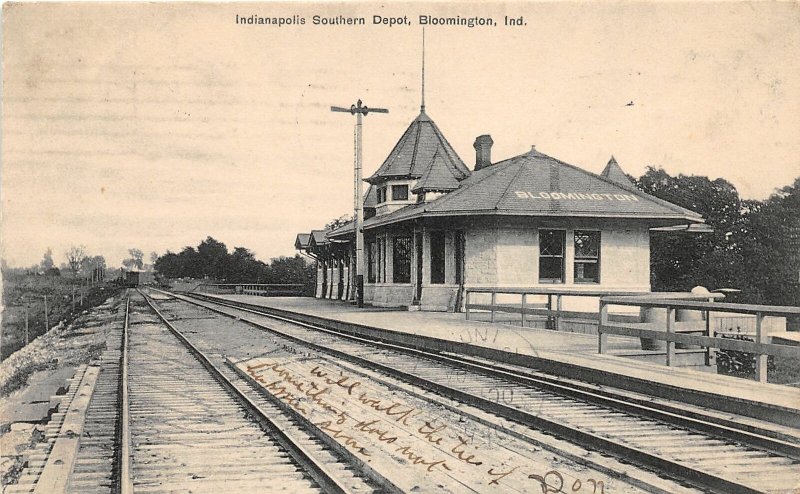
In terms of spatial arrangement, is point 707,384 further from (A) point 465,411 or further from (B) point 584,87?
(B) point 584,87

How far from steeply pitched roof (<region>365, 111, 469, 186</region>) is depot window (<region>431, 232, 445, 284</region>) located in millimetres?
4061

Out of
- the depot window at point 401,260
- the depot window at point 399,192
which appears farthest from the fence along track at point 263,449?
the depot window at point 399,192

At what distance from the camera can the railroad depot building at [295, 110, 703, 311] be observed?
20984mm

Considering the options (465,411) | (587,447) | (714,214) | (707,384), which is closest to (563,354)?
(707,384)

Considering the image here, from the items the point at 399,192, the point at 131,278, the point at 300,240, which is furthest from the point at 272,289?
the point at 131,278

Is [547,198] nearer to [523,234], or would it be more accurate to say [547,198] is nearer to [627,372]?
[523,234]

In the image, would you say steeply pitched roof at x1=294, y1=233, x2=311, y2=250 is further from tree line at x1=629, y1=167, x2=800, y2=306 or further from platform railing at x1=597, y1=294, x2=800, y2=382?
platform railing at x1=597, y1=294, x2=800, y2=382

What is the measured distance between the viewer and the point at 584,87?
39.1ft

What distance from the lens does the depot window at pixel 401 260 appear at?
23.7 meters

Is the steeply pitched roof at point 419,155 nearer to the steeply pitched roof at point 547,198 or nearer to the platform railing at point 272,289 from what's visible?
the steeply pitched roof at point 547,198

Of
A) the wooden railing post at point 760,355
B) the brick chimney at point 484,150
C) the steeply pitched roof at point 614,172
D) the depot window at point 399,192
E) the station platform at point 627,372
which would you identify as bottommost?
the station platform at point 627,372

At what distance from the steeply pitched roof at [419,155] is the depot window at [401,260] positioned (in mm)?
3075

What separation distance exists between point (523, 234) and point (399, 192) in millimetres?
7566

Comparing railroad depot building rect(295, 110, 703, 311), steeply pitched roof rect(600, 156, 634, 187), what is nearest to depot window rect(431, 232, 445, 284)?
railroad depot building rect(295, 110, 703, 311)
